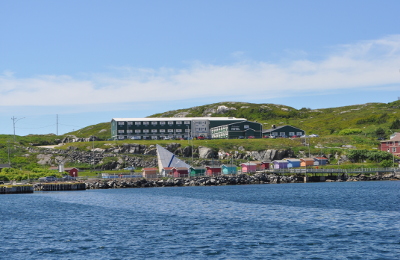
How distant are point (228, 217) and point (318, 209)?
41.9 feet

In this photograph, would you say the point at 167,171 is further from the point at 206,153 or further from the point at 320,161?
the point at 320,161

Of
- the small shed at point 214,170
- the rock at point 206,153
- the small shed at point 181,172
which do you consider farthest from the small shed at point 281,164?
the small shed at point 181,172

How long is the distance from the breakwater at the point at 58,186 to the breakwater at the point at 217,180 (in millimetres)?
3637

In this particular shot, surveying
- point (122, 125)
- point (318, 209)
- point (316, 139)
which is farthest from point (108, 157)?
point (318, 209)

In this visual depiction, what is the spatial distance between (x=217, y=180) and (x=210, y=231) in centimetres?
8218

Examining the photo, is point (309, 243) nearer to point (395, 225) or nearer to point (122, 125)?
point (395, 225)

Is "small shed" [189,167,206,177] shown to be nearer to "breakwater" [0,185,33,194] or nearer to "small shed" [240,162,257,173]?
"small shed" [240,162,257,173]

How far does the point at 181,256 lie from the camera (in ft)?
109

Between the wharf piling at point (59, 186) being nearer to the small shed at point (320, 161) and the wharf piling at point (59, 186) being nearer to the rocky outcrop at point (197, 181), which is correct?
the rocky outcrop at point (197, 181)

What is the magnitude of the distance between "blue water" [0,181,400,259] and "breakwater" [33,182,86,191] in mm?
49536

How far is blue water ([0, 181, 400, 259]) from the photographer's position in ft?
113

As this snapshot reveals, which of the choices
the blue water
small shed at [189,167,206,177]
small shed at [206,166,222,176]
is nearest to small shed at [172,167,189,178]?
small shed at [189,167,206,177]

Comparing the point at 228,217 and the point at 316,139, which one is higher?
the point at 316,139

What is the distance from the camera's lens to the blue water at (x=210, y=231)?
1356 inches
